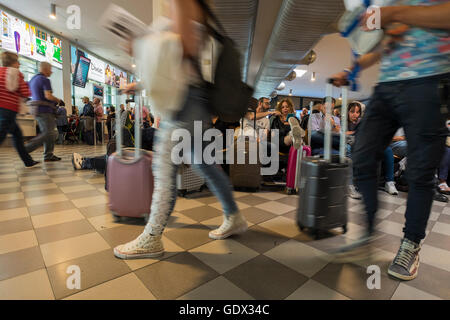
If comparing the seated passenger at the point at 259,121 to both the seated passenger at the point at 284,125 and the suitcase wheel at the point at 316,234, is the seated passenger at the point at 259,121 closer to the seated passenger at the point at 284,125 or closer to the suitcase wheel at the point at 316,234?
the seated passenger at the point at 284,125

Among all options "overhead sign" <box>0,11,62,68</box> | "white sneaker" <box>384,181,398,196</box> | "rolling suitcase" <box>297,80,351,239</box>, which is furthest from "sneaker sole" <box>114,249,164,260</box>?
"overhead sign" <box>0,11,62,68</box>

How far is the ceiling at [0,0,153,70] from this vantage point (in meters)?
5.55

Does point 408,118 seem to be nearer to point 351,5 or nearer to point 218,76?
point 351,5

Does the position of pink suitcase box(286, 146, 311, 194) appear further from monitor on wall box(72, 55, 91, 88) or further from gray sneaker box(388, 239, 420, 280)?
monitor on wall box(72, 55, 91, 88)

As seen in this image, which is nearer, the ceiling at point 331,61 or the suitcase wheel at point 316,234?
the suitcase wheel at point 316,234

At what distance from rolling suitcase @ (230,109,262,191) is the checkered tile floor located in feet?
1.68

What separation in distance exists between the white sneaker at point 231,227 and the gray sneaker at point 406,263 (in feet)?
2.16

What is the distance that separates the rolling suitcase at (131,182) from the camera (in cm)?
143

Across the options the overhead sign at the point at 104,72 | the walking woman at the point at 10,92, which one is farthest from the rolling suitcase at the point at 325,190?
the overhead sign at the point at 104,72

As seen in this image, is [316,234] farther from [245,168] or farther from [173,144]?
[245,168]

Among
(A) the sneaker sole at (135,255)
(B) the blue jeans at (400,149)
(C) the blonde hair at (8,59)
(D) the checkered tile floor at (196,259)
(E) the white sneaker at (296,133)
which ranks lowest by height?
(D) the checkered tile floor at (196,259)

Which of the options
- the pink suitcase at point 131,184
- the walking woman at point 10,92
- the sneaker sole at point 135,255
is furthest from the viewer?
the walking woman at point 10,92

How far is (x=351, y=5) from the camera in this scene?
858 millimetres
